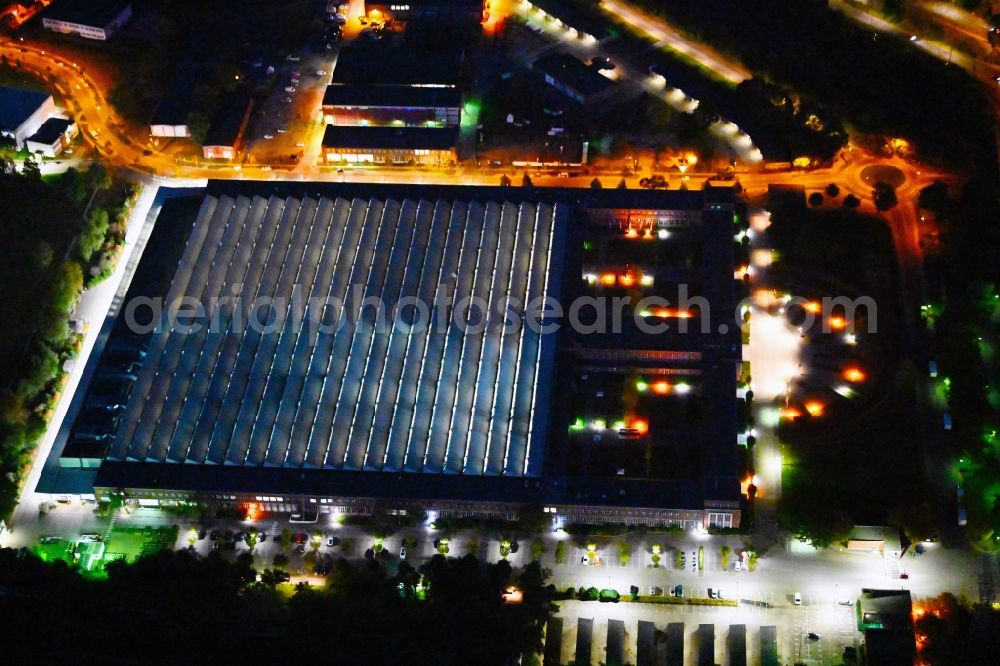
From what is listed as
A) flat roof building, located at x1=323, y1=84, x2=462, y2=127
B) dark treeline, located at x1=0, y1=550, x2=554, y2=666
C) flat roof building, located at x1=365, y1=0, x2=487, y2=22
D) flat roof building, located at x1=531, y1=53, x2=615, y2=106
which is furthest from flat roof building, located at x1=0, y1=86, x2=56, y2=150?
flat roof building, located at x1=531, y1=53, x2=615, y2=106

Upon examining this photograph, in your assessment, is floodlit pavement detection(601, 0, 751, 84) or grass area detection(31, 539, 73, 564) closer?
grass area detection(31, 539, 73, 564)

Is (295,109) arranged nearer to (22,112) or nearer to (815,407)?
(22,112)

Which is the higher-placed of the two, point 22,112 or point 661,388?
point 22,112

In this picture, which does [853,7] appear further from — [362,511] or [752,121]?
[362,511]

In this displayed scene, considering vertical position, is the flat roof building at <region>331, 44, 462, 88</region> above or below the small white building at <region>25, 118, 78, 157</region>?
above

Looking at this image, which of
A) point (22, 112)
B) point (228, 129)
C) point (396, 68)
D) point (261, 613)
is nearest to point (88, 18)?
point (22, 112)

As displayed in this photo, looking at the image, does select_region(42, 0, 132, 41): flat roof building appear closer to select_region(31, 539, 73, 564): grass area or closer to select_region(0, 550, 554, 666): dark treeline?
select_region(31, 539, 73, 564): grass area
